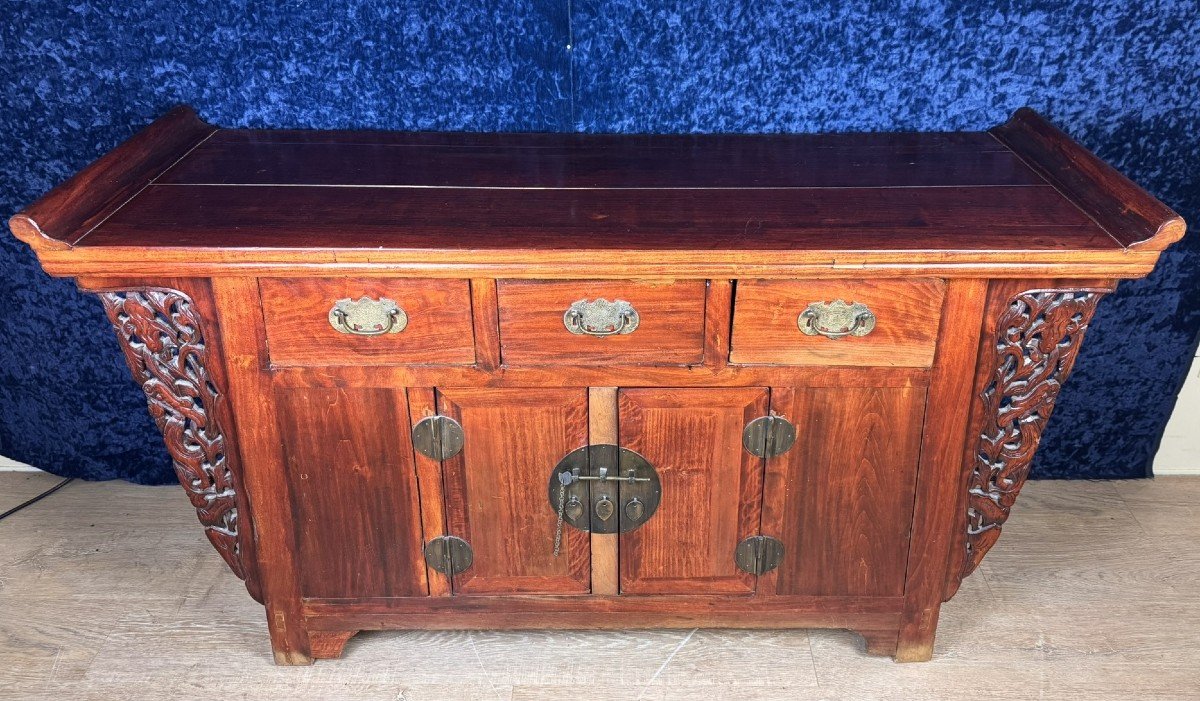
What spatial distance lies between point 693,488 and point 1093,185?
0.80 metres

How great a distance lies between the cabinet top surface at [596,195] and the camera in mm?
1502

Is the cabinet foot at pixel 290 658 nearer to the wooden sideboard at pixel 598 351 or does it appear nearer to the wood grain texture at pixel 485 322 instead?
the wooden sideboard at pixel 598 351

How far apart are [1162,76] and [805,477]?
41.4 inches

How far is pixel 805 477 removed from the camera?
5.71 feet

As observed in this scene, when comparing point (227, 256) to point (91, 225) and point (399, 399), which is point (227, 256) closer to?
point (91, 225)

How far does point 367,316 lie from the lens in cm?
157

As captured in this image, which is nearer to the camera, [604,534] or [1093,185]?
[1093,185]

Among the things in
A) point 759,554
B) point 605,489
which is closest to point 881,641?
point 759,554

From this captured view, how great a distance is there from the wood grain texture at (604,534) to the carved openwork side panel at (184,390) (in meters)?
0.60

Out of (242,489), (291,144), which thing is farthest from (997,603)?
(291,144)

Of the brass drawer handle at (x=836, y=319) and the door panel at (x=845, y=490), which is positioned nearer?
the brass drawer handle at (x=836, y=319)

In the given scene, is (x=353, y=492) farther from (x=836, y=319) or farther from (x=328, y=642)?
(x=836, y=319)

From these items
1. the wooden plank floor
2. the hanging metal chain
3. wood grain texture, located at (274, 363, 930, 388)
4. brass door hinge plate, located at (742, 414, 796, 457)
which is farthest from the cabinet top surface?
the wooden plank floor

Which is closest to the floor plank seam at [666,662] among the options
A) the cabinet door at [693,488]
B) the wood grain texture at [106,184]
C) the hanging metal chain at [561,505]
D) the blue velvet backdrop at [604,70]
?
the cabinet door at [693,488]
